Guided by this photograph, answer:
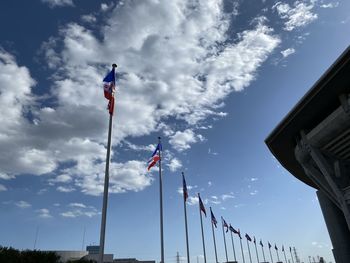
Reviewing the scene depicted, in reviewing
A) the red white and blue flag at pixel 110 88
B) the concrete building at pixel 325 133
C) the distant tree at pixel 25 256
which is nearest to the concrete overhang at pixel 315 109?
the concrete building at pixel 325 133

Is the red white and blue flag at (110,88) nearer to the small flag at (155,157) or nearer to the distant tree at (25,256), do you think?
the small flag at (155,157)

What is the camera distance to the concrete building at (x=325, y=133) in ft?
67.2

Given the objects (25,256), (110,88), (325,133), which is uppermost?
(110,88)

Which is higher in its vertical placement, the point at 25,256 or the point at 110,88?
the point at 110,88

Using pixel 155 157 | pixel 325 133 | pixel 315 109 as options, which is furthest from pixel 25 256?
pixel 315 109

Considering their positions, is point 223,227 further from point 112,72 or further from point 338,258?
→ point 112,72

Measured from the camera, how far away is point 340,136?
23234mm

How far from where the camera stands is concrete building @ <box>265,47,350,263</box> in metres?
20.5

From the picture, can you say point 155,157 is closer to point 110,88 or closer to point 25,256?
point 110,88

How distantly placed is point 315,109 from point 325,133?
73.1 inches

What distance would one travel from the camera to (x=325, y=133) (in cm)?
2317

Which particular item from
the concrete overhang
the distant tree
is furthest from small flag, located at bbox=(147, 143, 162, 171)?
the distant tree

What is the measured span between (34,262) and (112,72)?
31392mm

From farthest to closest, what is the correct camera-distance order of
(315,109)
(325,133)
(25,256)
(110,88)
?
(25,256), (325,133), (315,109), (110,88)
